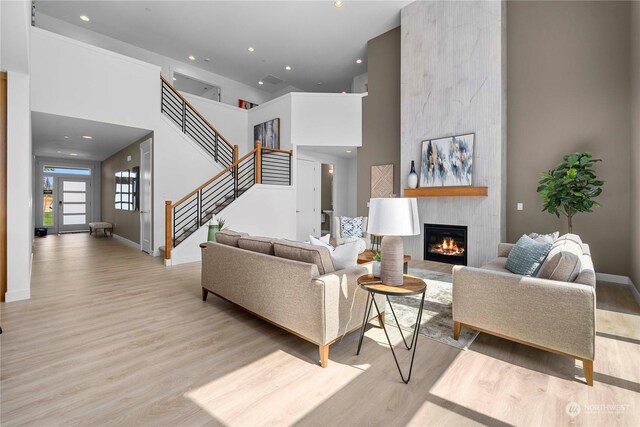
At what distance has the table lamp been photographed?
2076mm

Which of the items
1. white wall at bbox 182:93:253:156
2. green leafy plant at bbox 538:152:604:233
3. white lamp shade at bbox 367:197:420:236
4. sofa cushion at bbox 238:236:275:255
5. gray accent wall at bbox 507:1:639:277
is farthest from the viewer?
white wall at bbox 182:93:253:156

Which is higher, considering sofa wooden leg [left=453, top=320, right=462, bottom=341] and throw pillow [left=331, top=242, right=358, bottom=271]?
throw pillow [left=331, top=242, right=358, bottom=271]

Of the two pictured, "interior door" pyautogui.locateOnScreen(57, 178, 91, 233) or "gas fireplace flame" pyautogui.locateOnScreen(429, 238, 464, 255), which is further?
"interior door" pyautogui.locateOnScreen(57, 178, 91, 233)

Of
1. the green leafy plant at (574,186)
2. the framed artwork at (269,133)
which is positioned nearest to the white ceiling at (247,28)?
the framed artwork at (269,133)

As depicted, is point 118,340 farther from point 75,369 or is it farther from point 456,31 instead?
point 456,31

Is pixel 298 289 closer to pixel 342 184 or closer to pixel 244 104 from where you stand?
pixel 342 184

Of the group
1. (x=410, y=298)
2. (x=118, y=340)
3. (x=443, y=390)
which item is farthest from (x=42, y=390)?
(x=410, y=298)

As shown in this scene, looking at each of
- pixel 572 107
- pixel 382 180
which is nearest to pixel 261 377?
pixel 382 180

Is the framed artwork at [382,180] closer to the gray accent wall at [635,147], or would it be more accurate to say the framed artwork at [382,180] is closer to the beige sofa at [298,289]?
the gray accent wall at [635,147]

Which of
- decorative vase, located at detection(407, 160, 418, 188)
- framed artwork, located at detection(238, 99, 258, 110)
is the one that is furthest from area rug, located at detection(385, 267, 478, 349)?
framed artwork, located at detection(238, 99, 258, 110)

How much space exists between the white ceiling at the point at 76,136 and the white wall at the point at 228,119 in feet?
6.73

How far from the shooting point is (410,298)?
3641 mm

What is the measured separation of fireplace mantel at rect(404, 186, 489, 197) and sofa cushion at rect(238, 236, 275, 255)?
3.88 m

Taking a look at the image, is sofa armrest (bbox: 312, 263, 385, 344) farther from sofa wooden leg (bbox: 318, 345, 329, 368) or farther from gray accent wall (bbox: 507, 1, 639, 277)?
Result: gray accent wall (bbox: 507, 1, 639, 277)
